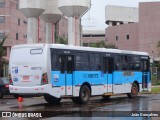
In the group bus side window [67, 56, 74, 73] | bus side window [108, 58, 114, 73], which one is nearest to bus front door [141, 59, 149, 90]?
bus side window [108, 58, 114, 73]

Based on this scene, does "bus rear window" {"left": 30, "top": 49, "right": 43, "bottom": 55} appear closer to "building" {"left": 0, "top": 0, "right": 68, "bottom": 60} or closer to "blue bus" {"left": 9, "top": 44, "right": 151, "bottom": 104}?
"blue bus" {"left": 9, "top": 44, "right": 151, "bottom": 104}

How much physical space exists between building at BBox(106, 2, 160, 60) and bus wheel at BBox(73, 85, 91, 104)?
7986 centimetres

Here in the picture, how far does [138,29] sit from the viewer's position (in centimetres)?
11362

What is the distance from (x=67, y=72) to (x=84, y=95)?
72.7 inches

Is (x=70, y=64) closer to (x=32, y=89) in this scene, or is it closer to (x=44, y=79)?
(x=44, y=79)

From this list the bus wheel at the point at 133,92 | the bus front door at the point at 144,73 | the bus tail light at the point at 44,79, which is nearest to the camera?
the bus tail light at the point at 44,79

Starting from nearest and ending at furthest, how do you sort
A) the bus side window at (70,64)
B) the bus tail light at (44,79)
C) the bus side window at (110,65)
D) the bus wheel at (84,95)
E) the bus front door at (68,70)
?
1. the bus tail light at (44,79)
2. the bus front door at (68,70)
3. the bus side window at (70,64)
4. the bus wheel at (84,95)
5. the bus side window at (110,65)

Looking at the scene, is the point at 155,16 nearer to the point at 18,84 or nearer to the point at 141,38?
the point at 141,38

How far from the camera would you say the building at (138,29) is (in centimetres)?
10869

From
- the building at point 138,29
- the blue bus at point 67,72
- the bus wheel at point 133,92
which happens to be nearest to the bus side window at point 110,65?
the blue bus at point 67,72

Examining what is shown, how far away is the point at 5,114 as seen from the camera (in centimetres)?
1608

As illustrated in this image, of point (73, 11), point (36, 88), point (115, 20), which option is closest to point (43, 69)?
point (36, 88)

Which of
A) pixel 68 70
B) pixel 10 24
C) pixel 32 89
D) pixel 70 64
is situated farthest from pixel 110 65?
pixel 10 24

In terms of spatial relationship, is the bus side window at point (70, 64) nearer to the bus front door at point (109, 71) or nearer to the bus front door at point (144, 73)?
the bus front door at point (109, 71)
